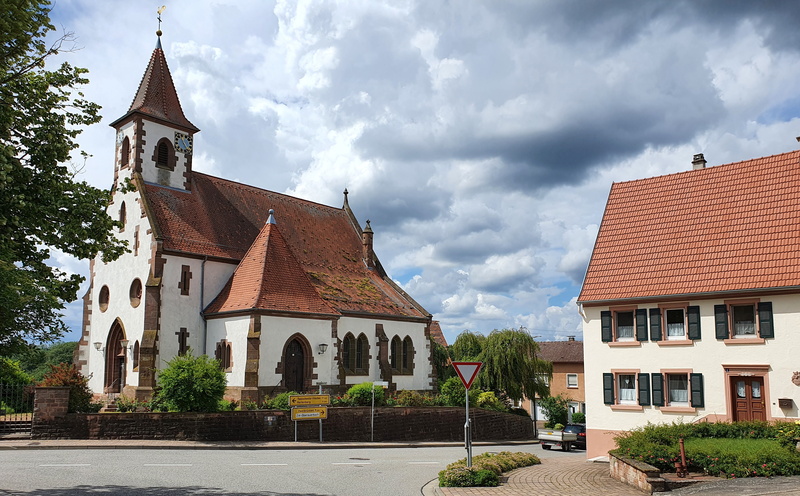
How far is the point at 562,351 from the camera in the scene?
70.0 metres

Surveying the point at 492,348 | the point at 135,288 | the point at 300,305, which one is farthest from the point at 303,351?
the point at 492,348

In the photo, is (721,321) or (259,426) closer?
(721,321)

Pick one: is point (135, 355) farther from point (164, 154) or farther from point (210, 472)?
point (210, 472)

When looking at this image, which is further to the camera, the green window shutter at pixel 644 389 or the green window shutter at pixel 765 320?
the green window shutter at pixel 644 389

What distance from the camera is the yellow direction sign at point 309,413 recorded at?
1028 inches

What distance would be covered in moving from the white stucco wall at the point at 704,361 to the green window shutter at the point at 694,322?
5.2 inches

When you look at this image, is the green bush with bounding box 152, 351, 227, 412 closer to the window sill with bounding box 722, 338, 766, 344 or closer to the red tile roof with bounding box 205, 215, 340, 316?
the red tile roof with bounding box 205, 215, 340, 316

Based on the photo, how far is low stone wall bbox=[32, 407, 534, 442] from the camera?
898 inches

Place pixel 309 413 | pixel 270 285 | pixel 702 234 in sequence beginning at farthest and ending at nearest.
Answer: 1. pixel 270 285
2. pixel 309 413
3. pixel 702 234

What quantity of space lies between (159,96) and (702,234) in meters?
27.7

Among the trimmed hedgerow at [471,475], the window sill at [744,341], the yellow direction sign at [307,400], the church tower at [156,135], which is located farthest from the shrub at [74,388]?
the window sill at [744,341]

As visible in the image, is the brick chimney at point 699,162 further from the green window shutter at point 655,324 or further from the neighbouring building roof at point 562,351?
the neighbouring building roof at point 562,351

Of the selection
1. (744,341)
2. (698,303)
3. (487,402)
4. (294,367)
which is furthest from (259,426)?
(744,341)

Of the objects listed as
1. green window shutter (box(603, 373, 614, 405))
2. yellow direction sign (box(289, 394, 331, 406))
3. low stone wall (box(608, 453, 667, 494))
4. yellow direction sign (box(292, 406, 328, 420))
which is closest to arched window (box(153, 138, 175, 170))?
yellow direction sign (box(289, 394, 331, 406))
